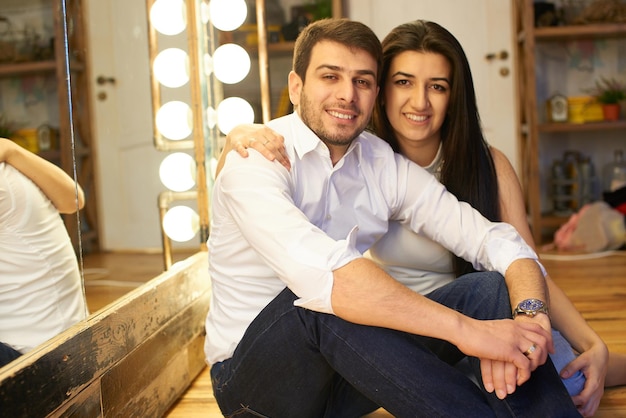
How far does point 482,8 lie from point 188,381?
3061 mm

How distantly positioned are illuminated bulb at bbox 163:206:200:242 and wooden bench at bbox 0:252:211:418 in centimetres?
7

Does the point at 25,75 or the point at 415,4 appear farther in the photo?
the point at 415,4

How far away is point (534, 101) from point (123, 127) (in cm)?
289

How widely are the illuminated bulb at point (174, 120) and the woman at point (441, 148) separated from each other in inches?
25.1

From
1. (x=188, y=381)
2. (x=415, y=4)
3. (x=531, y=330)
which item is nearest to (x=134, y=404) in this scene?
(x=188, y=381)

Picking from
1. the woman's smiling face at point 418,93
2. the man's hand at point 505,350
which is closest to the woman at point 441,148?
the woman's smiling face at point 418,93

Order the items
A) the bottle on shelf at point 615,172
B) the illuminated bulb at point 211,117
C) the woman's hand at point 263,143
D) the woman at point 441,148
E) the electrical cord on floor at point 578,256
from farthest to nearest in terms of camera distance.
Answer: the bottle on shelf at point 615,172
the electrical cord on floor at point 578,256
the illuminated bulb at point 211,117
the woman at point 441,148
the woman's hand at point 263,143

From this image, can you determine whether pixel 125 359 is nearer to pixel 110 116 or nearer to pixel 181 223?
pixel 110 116

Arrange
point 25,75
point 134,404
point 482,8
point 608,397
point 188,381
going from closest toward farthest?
1. point 25,75
2. point 134,404
3. point 608,397
4. point 188,381
5. point 482,8

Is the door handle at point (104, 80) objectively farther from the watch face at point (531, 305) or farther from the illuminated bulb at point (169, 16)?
the watch face at point (531, 305)

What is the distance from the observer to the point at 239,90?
2.74 metres

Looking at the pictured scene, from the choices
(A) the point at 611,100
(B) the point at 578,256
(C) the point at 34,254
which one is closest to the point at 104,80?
(C) the point at 34,254

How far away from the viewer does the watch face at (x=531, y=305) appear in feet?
4.89

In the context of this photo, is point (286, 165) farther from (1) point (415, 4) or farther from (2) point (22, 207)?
(1) point (415, 4)
